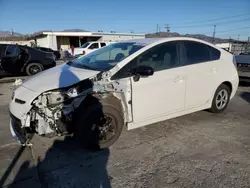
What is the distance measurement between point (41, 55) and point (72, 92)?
8.48 m

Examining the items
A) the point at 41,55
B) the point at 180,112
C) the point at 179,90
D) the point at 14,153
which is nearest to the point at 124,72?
the point at 179,90

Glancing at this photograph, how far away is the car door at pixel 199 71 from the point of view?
405 centimetres

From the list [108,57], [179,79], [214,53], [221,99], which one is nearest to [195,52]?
[214,53]

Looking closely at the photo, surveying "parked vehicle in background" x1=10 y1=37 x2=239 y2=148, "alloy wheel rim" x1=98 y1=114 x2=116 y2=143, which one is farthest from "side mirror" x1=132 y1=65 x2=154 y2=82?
"alloy wheel rim" x1=98 y1=114 x2=116 y2=143

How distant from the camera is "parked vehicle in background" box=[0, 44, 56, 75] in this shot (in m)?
9.84

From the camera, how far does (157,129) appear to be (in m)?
4.23

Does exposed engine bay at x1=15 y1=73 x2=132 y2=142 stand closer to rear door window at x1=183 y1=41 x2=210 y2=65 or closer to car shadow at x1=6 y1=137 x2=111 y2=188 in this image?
car shadow at x1=6 y1=137 x2=111 y2=188

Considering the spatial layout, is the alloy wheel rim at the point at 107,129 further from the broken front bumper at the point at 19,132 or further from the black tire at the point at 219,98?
the black tire at the point at 219,98

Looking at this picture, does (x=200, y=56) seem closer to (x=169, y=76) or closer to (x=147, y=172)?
(x=169, y=76)

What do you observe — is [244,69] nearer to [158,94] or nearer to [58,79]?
[158,94]

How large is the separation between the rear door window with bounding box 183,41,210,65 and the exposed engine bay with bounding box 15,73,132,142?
1.74 metres

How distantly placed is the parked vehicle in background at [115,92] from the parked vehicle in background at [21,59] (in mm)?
7120

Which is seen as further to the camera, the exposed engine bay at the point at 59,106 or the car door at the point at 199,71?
the car door at the point at 199,71

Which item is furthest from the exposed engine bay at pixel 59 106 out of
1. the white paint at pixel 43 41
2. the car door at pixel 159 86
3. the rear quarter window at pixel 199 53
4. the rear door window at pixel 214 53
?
the white paint at pixel 43 41
